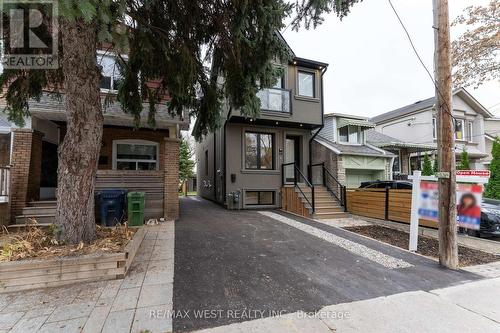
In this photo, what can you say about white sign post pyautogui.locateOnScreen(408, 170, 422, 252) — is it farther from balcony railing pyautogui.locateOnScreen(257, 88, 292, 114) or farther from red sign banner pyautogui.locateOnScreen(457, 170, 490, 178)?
balcony railing pyautogui.locateOnScreen(257, 88, 292, 114)

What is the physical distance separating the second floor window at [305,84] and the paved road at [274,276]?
7.36m

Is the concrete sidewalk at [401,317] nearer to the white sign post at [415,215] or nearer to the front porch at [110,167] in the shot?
the white sign post at [415,215]

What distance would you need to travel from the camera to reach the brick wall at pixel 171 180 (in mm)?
7934

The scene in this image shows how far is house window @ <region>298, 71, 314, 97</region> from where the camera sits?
455 inches

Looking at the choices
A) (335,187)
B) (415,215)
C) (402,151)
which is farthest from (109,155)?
(402,151)

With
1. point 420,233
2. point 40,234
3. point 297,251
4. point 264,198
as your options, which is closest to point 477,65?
point 420,233

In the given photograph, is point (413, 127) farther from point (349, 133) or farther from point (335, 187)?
point (335, 187)

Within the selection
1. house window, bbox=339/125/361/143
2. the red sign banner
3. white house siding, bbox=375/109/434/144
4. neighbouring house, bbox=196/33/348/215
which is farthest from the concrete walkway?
white house siding, bbox=375/109/434/144

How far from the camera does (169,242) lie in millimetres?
5523

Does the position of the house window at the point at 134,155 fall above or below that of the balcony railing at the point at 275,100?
below

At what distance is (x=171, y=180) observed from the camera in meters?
7.97

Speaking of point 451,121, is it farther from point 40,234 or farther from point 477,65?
point 477,65

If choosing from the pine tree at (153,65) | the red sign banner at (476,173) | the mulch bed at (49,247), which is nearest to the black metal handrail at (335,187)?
the red sign banner at (476,173)

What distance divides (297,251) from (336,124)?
9642mm
